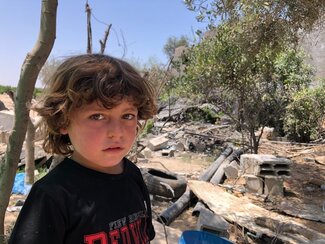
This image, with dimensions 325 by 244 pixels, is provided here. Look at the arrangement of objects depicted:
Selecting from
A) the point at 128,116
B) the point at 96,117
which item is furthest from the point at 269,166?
the point at 96,117

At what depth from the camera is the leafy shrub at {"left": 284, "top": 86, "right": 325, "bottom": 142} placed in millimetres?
13148

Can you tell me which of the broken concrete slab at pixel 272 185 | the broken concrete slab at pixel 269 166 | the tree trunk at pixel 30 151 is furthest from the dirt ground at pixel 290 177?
the tree trunk at pixel 30 151

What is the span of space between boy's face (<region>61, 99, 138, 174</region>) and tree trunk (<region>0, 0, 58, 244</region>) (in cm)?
123

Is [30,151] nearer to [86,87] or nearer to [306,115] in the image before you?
[86,87]

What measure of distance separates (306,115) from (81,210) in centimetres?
1372

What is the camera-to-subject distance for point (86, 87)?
135cm

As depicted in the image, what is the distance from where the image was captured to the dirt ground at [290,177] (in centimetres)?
564

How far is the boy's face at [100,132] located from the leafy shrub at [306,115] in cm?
1230

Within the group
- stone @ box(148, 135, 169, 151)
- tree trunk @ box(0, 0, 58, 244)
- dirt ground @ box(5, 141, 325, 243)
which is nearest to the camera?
tree trunk @ box(0, 0, 58, 244)

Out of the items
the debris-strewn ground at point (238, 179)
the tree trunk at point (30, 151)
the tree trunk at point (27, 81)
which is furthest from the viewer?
the debris-strewn ground at point (238, 179)

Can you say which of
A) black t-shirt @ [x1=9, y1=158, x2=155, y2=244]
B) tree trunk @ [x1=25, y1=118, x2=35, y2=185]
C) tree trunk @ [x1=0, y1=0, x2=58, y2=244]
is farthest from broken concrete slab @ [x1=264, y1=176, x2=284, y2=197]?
black t-shirt @ [x1=9, y1=158, x2=155, y2=244]

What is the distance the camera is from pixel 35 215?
1.17 metres

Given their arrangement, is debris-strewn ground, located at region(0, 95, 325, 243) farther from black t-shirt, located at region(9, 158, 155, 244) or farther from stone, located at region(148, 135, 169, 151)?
black t-shirt, located at region(9, 158, 155, 244)

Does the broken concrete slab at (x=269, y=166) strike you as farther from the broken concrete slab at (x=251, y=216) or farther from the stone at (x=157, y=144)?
the stone at (x=157, y=144)
